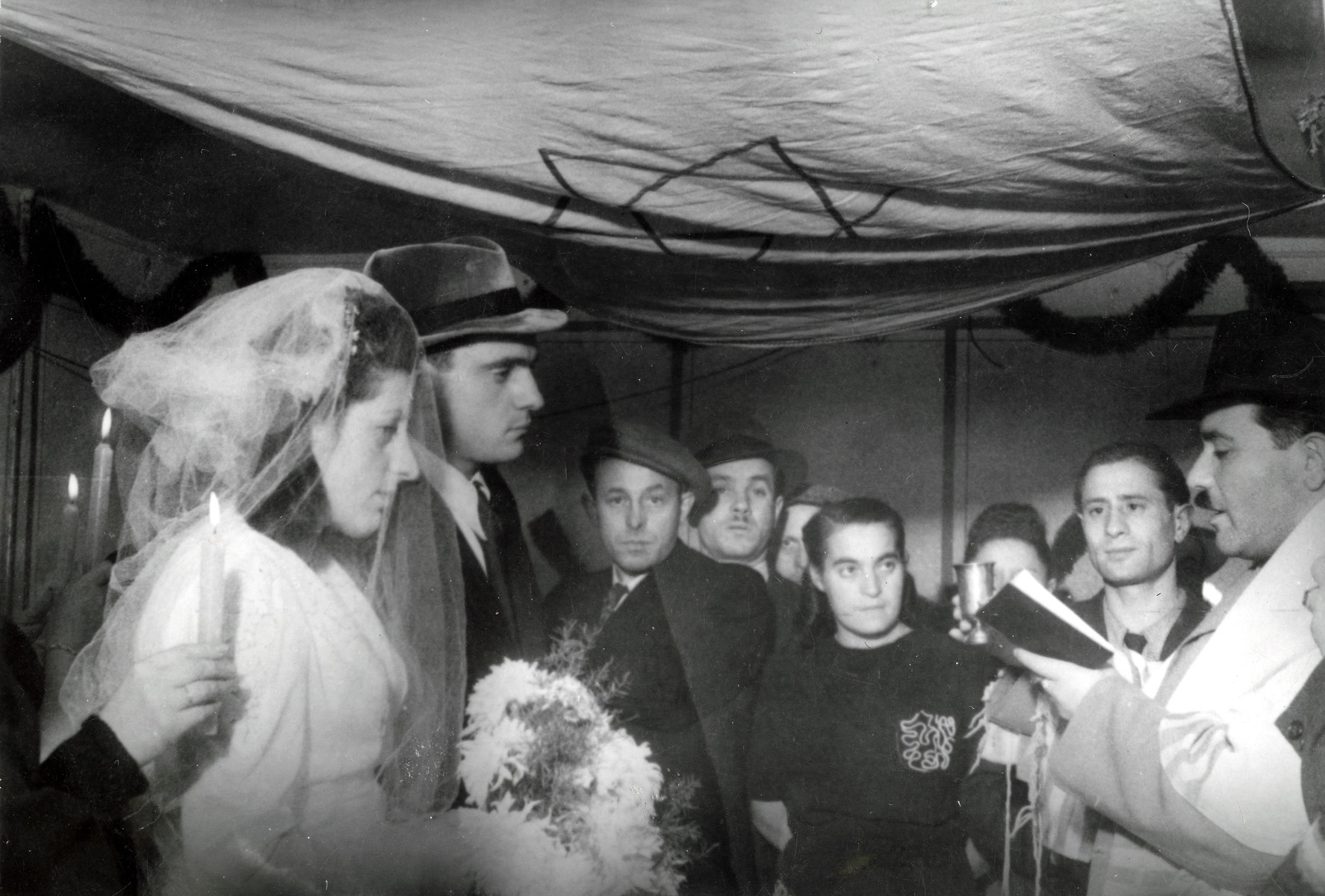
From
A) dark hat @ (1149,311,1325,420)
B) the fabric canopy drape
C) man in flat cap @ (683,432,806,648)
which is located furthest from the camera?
man in flat cap @ (683,432,806,648)

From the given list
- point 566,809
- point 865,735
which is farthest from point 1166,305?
point 566,809

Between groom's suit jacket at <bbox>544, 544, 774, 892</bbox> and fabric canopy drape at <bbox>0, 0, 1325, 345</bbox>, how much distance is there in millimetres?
431

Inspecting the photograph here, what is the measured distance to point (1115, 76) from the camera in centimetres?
173

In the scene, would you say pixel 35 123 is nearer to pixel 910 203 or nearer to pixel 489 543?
pixel 489 543

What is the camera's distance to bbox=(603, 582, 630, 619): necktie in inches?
78.4

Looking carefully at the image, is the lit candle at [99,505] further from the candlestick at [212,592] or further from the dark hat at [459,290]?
the dark hat at [459,290]

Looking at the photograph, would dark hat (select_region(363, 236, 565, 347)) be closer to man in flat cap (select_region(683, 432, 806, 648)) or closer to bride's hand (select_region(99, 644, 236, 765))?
man in flat cap (select_region(683, 432, 806, 648))

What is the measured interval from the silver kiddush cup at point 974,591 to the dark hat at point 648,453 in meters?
0.46

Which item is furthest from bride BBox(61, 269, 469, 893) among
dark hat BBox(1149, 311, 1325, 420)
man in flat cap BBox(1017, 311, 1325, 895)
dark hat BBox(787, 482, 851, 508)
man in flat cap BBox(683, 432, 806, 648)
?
dark hat BBox(1149, 311, 1325, 420)

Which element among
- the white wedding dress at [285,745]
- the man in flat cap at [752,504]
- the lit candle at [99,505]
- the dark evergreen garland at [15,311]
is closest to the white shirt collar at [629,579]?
the man in flat cap at [752,504]

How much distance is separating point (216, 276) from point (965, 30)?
1.35m

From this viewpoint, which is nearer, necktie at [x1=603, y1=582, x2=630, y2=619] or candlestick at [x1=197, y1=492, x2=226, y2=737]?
candlestick at [x1=197, y1=492, x2=226, y2=737]

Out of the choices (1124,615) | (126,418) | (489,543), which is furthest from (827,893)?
(126,418)

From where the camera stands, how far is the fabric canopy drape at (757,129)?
1.76 meters
